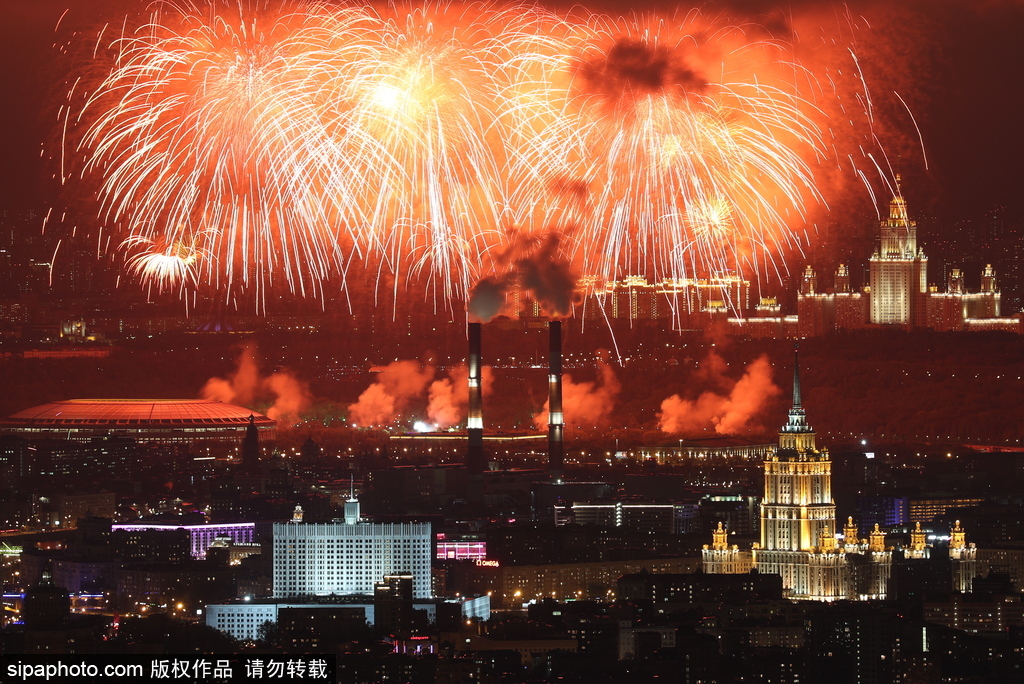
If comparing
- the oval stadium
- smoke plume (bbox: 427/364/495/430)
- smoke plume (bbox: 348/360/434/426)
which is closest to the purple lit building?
the oval stadium

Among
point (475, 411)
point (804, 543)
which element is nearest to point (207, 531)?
point (475, 411)

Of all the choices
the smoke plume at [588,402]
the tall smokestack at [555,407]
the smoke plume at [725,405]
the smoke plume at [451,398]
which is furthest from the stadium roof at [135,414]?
the tall smokestack at [555,407]

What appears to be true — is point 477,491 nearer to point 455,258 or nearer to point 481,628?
point 455,258

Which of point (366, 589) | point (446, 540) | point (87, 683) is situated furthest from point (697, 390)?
point (87, 683)

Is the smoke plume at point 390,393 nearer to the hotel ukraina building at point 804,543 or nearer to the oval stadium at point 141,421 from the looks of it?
the oval stadium at point 141,421

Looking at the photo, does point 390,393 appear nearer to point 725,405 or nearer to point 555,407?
point 725,405

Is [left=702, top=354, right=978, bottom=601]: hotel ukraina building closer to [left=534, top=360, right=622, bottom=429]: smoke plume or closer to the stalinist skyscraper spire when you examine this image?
the stalinist skyscraper spire
